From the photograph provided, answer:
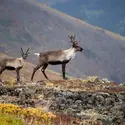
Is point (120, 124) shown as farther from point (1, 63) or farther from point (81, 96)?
point (1, 63)

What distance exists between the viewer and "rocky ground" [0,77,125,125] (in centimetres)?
2372

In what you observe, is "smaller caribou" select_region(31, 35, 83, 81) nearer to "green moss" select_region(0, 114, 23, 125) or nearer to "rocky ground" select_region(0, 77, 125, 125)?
"rocky ground" select_region(0, 77, 125, 125)

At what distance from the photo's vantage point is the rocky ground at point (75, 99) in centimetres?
2372

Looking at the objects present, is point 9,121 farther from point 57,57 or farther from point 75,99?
point 57,57

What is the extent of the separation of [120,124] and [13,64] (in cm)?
1229

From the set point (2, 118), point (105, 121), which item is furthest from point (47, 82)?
point (2, 118)

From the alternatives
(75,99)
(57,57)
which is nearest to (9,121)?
(75,99)

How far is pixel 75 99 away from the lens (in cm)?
2544

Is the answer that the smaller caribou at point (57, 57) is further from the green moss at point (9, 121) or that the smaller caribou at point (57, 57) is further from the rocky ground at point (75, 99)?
the green moss at point (9, 121)

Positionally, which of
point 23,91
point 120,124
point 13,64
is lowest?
point 120,124

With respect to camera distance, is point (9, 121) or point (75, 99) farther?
point (75, 99)

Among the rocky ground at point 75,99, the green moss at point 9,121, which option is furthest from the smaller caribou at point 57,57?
the green moss at point 9,121

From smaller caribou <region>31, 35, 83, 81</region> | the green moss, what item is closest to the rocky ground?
smaller caribou <region>31, 35, 83, 81</region>

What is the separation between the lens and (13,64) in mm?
33625
